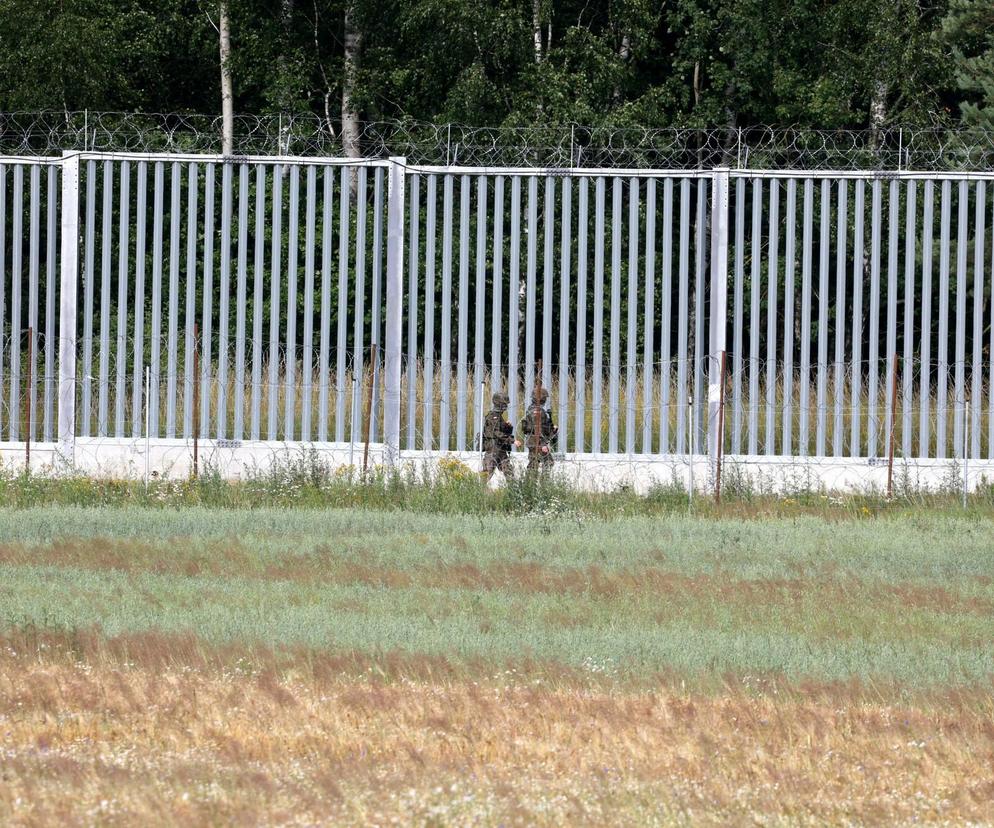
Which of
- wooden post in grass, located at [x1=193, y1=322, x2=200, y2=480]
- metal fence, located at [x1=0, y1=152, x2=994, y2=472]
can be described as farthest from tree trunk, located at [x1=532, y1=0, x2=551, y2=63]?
wooden post in grass, located at [x1=193, y1=322, x2=200, y2=480]

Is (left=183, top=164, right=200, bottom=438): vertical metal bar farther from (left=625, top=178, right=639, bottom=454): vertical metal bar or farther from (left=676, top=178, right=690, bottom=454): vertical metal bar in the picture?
(left=676, top=178, right=690, bottom=454): vertical metal bar

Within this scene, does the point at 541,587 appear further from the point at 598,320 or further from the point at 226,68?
the point at 226,68

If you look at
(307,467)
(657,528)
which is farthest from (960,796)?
(307,467)

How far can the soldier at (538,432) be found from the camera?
53.2 feet

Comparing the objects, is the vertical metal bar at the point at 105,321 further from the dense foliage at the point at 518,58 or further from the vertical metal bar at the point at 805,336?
the dense foliage at the point at 518,58

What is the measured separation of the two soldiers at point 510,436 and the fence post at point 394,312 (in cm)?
89

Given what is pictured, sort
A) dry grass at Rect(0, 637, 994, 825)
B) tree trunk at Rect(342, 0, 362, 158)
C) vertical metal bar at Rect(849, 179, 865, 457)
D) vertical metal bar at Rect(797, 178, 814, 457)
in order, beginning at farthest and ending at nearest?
tree trunk at Rect(342, 0, 362, 158)
vertical metal bar at Rect(797, 178, 814, 457)
vertical metal bar at Rect(849, 179, 865, 457)
dry grass at Rect(0, 637, 994, 825)

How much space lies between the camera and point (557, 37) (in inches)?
1240

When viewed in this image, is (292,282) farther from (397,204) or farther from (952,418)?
(952,418)

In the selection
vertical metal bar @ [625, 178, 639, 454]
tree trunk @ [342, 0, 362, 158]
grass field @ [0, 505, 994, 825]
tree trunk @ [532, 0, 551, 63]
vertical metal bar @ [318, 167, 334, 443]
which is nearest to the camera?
grass field @ [0, 505, 994, 825]

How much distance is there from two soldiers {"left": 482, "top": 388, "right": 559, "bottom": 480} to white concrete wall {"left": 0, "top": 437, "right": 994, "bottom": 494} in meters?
0.15

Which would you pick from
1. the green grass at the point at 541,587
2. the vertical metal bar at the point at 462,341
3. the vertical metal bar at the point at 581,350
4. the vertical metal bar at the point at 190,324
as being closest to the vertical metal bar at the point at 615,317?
the vertical metal bar at the point at 581,350

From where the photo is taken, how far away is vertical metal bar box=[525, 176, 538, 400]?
16906 mm

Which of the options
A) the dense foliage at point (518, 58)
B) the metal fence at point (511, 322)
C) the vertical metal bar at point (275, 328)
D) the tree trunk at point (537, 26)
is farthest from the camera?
the tree trunk at point (537, 26)
